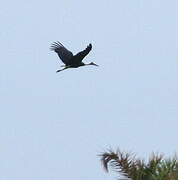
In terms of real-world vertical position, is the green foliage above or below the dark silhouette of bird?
below

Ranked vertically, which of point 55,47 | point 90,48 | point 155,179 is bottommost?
point 155,179

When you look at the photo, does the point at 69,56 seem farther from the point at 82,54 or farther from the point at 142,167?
the point at 142,167

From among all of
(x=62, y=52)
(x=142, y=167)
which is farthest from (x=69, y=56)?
(x=142, y=167)

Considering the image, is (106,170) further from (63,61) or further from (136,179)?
(63,61)

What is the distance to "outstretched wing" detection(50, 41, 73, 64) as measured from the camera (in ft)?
78.0

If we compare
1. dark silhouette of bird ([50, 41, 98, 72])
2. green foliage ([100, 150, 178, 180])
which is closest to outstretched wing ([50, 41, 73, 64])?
dark silhouette of bird ([50, 41, 98, 72])

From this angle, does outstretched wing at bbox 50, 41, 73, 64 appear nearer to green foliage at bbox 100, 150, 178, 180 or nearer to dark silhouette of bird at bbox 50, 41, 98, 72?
dark silhouette of bird at bbox 50, 41, 98, 72

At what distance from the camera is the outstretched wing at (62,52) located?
23.8 metres

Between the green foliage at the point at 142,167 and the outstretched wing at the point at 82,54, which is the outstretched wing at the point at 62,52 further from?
the green foliage at the point at 142,167

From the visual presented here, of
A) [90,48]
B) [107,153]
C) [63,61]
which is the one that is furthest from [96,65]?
[107,153]

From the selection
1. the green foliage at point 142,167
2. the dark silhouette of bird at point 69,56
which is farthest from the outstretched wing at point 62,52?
the green foliage at point 142,167

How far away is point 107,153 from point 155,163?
95 cm

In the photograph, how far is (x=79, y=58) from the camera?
22.7 m

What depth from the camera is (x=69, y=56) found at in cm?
2386
